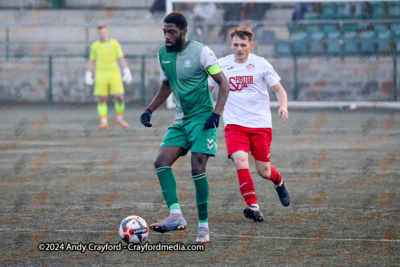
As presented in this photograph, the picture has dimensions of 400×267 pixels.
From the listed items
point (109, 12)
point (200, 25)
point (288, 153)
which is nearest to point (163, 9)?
point (109, 12)

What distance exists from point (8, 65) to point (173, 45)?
68.6 ft

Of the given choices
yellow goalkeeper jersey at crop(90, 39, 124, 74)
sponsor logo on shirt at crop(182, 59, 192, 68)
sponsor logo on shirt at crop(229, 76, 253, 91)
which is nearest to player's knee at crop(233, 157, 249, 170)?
sponsor logo on shirt at crop(229, 76, 253, 91)

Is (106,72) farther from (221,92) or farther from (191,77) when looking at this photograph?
(221,92)

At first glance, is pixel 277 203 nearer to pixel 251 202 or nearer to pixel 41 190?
pixel 251 202

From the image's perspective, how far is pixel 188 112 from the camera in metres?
5.95

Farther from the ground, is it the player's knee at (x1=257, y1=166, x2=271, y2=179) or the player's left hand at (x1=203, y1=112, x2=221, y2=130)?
the player's left hand at (x1=203, y1=112, x2=221, y2=130)

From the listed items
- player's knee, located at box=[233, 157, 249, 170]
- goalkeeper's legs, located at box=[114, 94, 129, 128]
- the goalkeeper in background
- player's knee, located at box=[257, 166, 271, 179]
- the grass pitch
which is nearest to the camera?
the grass pitch

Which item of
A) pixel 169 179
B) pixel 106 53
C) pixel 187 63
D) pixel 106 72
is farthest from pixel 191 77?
pixel 106 72

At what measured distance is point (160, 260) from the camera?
4945 millimetres

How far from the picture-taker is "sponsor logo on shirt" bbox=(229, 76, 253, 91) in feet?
23.0

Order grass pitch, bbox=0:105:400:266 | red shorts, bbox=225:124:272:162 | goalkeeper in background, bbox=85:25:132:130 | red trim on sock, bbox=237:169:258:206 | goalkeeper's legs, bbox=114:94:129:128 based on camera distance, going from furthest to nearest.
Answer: goalkeeper in background, bbox=85:25:132:130 < goalkeeper's legs, bbox=114:94:129:128 < red shorts, bbox=225:124:272:162 < red trim on sock, bbox=237:169:258:206 < grass pitch, bbox=0:105:400:266

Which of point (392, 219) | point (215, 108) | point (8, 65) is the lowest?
point (8, 65)

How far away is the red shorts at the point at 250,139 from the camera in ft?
22.7

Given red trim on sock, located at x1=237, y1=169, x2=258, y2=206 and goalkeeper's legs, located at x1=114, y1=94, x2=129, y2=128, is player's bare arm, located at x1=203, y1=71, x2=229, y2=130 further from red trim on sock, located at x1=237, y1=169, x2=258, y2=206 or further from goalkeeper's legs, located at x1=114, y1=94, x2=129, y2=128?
goalkeeper's legs, located at x1=114, y1=94, x2=129, y2=128
